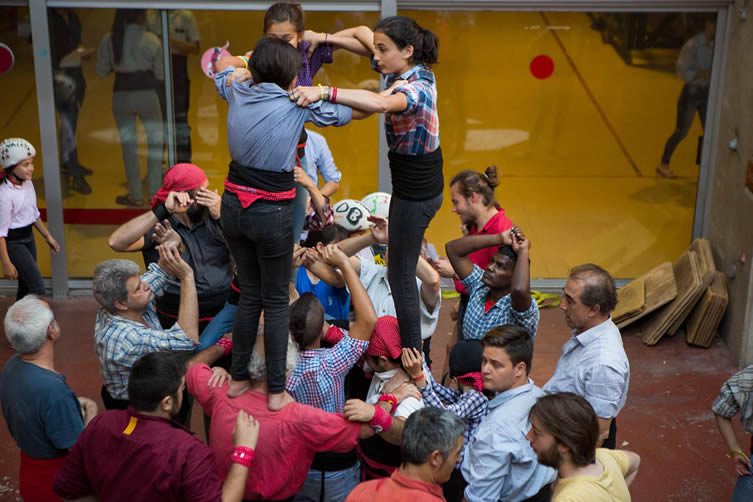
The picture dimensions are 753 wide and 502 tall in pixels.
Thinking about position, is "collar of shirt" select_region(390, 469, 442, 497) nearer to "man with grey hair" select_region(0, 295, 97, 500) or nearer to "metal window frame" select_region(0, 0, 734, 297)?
"man with grey hair" select_region(0, 295, 97, 500)

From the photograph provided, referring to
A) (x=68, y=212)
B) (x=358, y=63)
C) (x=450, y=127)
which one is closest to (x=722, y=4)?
(x=450, y=127)

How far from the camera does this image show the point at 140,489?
345 centimetres

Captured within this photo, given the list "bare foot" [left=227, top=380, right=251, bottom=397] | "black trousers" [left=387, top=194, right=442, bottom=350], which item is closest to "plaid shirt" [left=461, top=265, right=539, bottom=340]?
"black trousers" [left=387, top=194, right=442, bottom=350]

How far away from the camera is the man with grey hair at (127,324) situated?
4.37 m

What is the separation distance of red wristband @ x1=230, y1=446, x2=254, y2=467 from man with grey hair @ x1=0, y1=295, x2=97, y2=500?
3.00 feet

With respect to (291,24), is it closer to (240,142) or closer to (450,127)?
(240,142)

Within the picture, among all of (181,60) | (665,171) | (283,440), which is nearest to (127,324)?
(283,440)

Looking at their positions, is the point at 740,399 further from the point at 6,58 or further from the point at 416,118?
the point at 6,58

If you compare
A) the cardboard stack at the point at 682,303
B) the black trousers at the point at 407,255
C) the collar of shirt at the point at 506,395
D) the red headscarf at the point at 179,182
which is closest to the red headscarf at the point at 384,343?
the black trousers at the point at 407,255

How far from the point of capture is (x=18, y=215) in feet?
24.5

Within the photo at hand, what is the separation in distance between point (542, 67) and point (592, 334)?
4.99m

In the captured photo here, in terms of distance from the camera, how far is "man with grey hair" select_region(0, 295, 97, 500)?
158 inches

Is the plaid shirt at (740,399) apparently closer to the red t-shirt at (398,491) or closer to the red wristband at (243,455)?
the red t-shirt at (398,491)

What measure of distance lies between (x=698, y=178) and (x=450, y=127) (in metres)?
2.53
